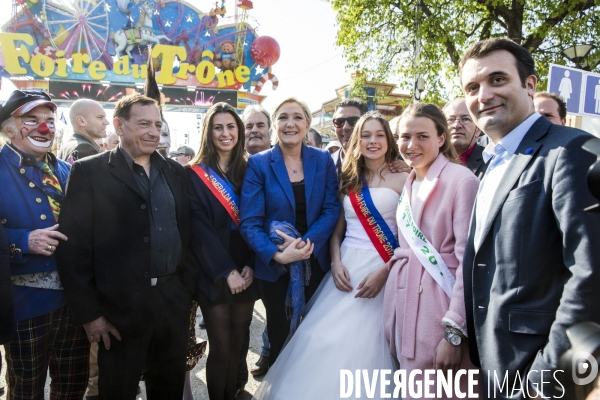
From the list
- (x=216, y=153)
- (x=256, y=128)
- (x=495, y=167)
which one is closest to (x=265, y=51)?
(x=256, y=128)

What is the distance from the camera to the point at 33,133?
2.29 metres

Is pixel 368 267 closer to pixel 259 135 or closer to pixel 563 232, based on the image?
pixel 563 232

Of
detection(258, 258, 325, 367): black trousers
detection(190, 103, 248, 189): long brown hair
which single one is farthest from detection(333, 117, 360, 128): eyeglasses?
detection(258, 258, 325, 367): black trousers

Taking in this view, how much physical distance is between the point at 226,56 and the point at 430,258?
15.5 metres

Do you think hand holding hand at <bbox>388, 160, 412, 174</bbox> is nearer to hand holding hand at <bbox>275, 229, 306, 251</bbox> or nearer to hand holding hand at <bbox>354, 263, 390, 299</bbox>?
hand holding hand at <bbox>354, 263, 390, 299</bbox>

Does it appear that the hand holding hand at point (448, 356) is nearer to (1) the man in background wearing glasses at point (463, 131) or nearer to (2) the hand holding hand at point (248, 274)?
(2) the hand holding hand at point (248, 274)

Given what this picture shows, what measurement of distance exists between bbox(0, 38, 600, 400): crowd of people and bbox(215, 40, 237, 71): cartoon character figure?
1407 centimetres

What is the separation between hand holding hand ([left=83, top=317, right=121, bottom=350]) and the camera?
2.23m

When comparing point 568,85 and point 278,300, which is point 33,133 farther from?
point 568,85

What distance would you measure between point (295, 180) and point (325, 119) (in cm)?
2313

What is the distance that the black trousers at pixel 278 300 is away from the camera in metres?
2.67

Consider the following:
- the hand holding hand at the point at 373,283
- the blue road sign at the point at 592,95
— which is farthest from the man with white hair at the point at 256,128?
the blue road sign at the point at 592,95

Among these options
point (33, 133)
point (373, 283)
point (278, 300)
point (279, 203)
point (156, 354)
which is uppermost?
point (33, 133)

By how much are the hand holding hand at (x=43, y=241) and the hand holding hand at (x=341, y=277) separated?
1623mm
